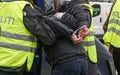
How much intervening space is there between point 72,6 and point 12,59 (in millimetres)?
889

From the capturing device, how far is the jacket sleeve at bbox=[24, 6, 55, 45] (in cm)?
411

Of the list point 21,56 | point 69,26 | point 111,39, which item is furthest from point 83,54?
point 111,39

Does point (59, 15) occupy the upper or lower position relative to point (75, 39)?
upper

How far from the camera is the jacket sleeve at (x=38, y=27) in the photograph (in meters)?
4.11

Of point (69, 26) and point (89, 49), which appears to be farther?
point (89, 49)

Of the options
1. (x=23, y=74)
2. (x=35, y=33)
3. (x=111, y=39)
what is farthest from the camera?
(x=111, y=39)

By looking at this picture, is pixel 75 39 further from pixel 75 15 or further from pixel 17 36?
pixel 17 36

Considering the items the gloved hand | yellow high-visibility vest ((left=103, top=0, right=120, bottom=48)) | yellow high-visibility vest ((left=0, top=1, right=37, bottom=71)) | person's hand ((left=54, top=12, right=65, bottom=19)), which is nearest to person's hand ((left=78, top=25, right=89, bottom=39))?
the gloved hand

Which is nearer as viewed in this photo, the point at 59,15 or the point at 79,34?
the point at 79,34

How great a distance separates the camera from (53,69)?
426 centimetres

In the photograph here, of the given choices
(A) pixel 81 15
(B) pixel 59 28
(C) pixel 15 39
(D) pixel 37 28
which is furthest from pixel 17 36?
(A) pixel 81 15

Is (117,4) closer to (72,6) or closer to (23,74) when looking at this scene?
(72,6)

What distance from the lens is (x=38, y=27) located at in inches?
162

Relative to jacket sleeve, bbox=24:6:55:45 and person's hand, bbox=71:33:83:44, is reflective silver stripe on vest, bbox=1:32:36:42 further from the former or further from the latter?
person's hand, bbox=71:33:83:44
